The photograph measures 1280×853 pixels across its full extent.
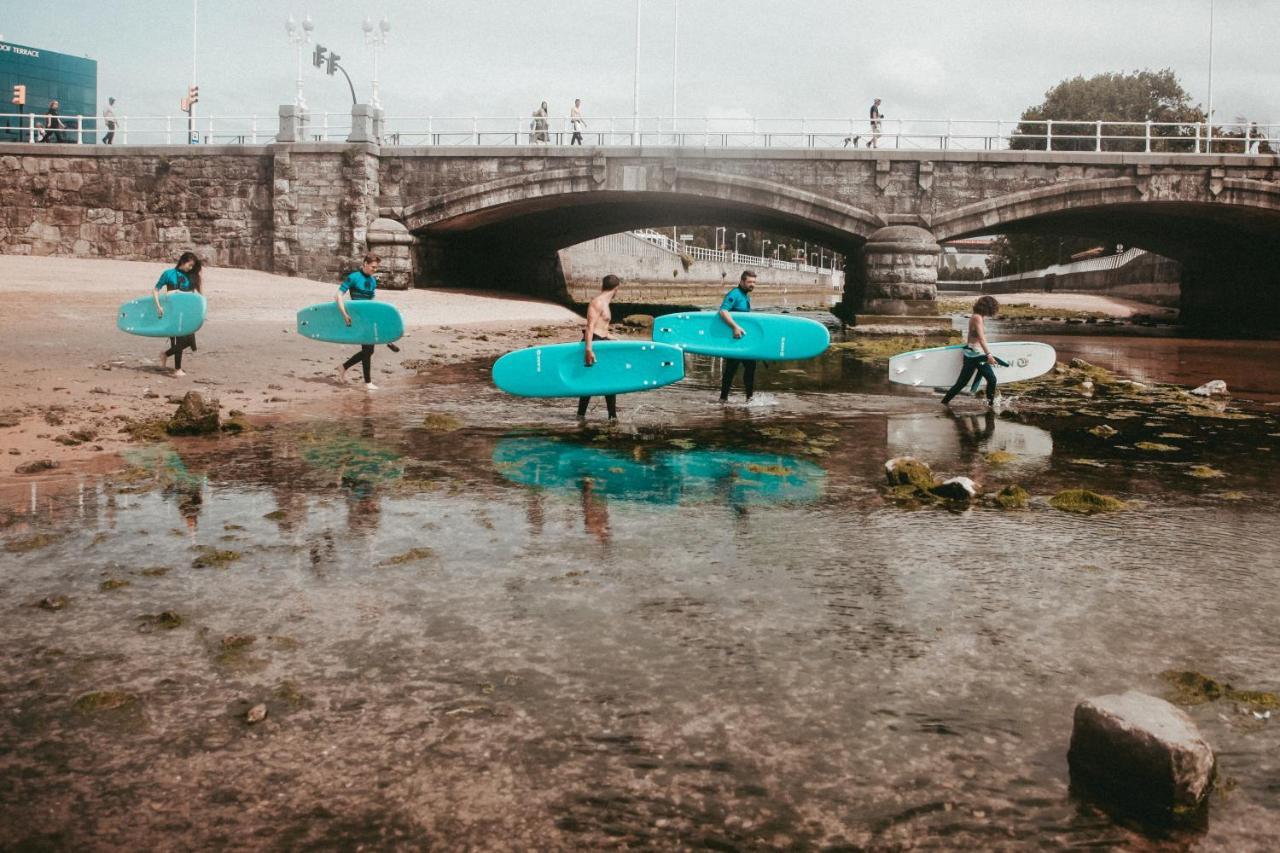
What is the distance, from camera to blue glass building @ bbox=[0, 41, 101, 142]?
2702 inches

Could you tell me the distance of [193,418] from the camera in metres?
9.20

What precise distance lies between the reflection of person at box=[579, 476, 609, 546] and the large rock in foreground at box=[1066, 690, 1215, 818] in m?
3.21

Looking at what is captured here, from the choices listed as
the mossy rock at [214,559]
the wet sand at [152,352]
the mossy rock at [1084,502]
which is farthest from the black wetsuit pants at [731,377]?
the mossy rock at [214,559]

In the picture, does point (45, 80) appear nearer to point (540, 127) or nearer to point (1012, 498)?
point (540, 127)

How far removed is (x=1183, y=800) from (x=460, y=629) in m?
2.77

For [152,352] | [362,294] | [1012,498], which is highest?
[362,294]

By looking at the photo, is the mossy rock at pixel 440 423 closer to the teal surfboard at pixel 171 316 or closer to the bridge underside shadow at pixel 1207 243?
the teal surfboard at pixel 171 316

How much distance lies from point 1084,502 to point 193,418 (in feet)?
24.1

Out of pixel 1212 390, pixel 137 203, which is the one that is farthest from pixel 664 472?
pixel 137 203

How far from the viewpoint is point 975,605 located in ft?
16.2

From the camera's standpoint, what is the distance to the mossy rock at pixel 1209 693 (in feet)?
12.5

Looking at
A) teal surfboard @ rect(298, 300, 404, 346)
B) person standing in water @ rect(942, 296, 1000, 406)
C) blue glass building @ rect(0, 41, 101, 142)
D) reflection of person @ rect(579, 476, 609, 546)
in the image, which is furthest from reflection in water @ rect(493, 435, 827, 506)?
blue glass building @ rect(0, 41, 101, 142)

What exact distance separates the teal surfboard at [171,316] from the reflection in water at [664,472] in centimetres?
558

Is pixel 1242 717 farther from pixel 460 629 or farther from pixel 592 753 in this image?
pixel 460 629
